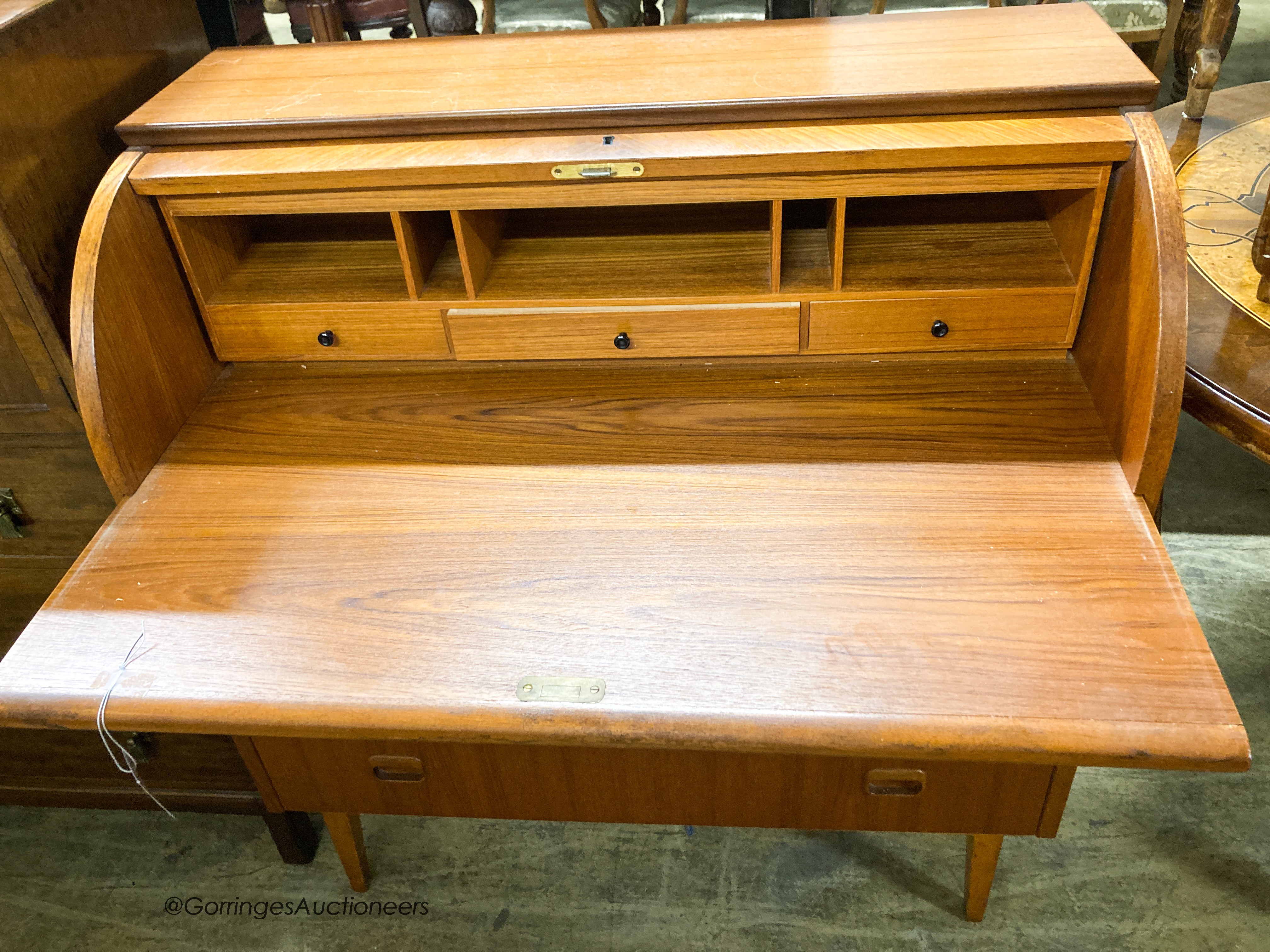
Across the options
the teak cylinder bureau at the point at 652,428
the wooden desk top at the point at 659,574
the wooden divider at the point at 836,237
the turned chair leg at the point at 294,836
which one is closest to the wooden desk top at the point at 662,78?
the teak cylinder bureau at the point at 652,428

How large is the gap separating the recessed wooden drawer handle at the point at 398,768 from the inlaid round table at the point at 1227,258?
110 centimetres

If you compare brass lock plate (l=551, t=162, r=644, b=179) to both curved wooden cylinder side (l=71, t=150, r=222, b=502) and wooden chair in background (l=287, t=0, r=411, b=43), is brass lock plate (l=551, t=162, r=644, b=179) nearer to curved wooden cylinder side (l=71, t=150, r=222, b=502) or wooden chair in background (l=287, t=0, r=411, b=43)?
curved wooden cylinder side (l=71, t=150, r=222, b=502)

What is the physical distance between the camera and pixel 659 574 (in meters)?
1.07

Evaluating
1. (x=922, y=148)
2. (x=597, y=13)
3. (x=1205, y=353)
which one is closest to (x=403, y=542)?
(x=922, y=148)

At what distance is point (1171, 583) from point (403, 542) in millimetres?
837

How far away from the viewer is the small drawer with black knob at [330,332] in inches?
52.1

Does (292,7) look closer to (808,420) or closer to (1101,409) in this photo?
(808,420)

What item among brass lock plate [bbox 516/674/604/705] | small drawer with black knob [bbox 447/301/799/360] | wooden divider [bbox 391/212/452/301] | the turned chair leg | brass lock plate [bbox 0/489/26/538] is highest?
wooden divider [bbox 391/212/452/301]

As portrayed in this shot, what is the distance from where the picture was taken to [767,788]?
1.24 m

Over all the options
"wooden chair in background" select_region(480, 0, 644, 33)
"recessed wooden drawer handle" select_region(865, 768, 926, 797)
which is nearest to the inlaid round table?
"recessed wooden drawer handle" select_region(865, 768, 926, 797)

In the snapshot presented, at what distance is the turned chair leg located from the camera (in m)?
1.66

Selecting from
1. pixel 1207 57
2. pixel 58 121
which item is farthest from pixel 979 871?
pixel 58 121

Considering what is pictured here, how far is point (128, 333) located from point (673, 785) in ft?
2.91

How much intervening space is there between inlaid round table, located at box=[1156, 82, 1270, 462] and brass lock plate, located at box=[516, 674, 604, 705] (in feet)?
2.83
